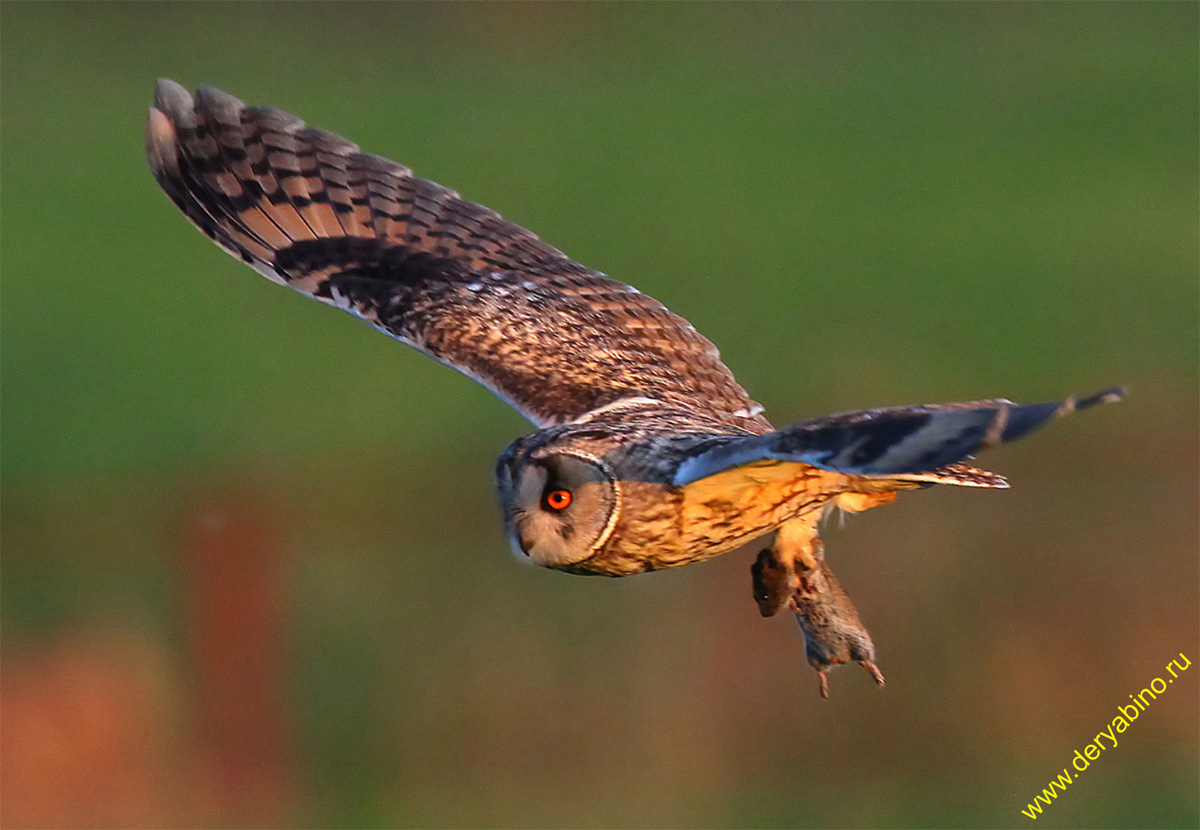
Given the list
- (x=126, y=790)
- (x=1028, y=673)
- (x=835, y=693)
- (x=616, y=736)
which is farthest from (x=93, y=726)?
(x=1028, y=673)

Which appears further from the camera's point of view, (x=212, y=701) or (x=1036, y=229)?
(x=1036, y=229)

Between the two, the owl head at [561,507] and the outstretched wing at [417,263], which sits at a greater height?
the outstretched wing at [417,263]

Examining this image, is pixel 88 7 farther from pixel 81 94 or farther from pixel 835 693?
pixel 835 693

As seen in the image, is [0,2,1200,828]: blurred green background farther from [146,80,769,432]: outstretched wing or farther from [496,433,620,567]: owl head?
[496,433,620,567]: owl head

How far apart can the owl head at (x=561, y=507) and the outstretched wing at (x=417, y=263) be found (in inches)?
40.4

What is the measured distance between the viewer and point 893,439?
4.30 meters

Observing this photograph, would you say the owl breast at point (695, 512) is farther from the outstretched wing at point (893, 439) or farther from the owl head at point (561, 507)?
the outstretched wing at point (893, 439)

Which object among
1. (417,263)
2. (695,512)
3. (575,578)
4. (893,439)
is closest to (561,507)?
(695,512)

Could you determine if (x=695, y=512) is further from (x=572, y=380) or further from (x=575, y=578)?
(x=575, y=578)

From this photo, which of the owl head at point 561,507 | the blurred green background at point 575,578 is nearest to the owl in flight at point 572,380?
the owl head at point 561,507

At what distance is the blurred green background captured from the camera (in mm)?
11961

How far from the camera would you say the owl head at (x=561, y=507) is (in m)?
4.95

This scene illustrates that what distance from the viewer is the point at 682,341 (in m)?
6.36

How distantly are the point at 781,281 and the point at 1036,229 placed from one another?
3.00 m
